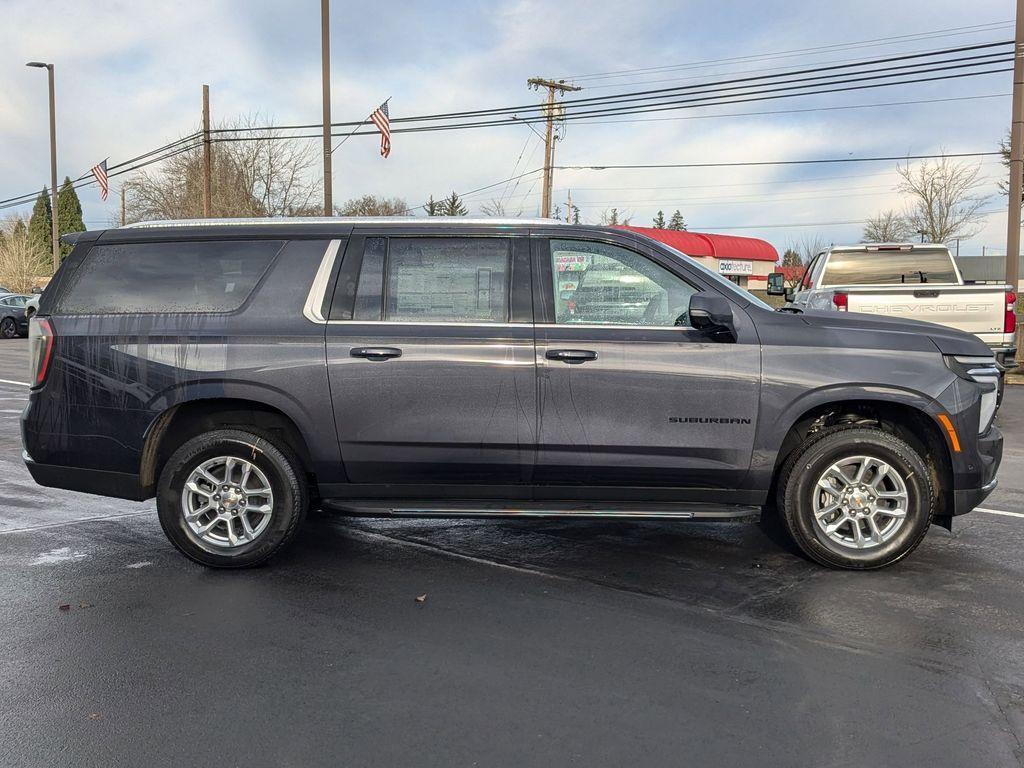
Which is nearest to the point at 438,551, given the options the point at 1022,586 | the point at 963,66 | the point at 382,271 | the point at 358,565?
the point at 358,565

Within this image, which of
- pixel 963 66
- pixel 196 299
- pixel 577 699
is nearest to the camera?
pixel 577 699

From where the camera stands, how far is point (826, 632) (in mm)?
3980

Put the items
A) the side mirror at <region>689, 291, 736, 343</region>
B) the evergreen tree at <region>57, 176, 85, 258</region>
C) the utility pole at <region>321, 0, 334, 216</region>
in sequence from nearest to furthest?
the side mirror at <region>689, 291, 736, 343</region> < the utility pole at <region>321, 0, 334, 216</region> < the evergreen tree at <region>57, 176, 85, 258</region>

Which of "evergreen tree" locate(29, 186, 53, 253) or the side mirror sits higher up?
"evergreen tree" locate(29, 186, 53, 253)

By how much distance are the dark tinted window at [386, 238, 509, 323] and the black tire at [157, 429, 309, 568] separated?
1.04 metres

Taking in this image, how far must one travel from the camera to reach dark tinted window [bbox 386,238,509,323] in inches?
189

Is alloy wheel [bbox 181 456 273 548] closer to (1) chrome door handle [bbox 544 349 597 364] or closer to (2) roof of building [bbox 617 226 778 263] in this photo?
(1) chrome door handle [bbox 544 349 597 364]

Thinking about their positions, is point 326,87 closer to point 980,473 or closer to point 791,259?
point 980,473

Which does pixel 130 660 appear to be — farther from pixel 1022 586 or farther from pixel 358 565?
pixel 1022 586

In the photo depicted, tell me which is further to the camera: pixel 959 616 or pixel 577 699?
pixel 959 616

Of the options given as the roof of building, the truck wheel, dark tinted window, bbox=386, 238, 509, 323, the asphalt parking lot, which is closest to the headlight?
the truck wheel

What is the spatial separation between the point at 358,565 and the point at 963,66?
20.3m

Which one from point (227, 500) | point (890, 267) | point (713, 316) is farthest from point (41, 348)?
point (890, 267)

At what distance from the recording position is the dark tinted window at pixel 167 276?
16.1ft
